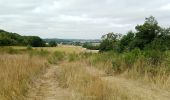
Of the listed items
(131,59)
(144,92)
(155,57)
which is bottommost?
(144,92)

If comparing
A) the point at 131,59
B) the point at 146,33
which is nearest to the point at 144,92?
the point at 131,59

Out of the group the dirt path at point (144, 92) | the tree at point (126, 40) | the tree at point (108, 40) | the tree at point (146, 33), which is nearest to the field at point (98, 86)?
the dirt path at point (144, 92)

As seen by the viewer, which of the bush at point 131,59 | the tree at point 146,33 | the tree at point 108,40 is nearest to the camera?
the bush at point 131,59

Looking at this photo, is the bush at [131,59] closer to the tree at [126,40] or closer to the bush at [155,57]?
the bush at [155,57]

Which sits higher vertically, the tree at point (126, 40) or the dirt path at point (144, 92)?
the tree at point (126, 40)

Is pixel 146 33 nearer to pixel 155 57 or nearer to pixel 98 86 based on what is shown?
pixel 155 57

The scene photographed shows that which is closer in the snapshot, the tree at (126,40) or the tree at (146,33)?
the tree at (146,33)

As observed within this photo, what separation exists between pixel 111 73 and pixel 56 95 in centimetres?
444

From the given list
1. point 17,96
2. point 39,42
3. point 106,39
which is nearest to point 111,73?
point 17,96

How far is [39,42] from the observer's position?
59312 millimetres

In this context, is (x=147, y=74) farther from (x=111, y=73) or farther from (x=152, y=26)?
(x=152, y=26)

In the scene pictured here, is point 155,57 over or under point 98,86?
over

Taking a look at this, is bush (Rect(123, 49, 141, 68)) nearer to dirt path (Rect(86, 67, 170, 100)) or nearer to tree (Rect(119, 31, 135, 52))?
dirt path (Rect(86, 67, 170, 100))

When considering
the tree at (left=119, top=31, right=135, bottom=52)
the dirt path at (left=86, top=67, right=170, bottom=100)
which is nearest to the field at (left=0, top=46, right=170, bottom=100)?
the dirt path at (left=86, top=67, right=170, bottom=100)
